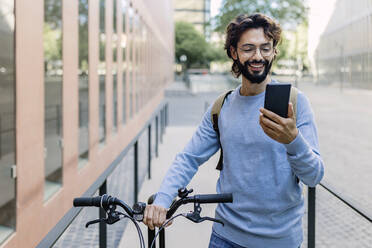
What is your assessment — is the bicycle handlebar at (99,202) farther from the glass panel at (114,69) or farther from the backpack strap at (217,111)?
the glass panel at (114,69)

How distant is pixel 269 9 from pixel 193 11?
68.8m

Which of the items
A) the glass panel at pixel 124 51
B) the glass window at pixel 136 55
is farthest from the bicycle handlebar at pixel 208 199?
the glass window at pixel 136 55

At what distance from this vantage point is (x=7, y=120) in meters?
3.62

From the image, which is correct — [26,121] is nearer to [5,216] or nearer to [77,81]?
[5,216]

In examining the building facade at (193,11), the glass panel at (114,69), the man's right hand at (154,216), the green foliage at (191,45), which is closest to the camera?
the man's right hand at (154,216)

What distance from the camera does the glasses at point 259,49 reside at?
1828 millimetres

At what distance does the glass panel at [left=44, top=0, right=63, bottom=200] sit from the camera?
15.7ft

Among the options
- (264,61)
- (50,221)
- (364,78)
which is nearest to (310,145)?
(264,61)

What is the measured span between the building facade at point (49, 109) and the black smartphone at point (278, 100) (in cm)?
246

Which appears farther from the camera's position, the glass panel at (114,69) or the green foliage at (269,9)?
the green foliage at (269,9)

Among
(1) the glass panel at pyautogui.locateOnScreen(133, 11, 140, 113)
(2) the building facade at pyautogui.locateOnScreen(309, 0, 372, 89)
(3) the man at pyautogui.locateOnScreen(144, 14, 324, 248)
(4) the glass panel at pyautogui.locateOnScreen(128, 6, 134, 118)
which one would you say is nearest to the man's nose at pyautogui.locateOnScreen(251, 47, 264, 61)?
(3) the man at pyautogui.locateOnScreen(144, 14, 324, 248)

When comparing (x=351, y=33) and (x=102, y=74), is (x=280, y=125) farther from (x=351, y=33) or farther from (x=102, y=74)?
(x=102, y=74)

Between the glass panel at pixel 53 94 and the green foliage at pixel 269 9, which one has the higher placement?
the green foliage at pixel 269 9

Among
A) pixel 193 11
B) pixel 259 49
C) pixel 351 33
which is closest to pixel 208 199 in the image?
pixel 259 49
